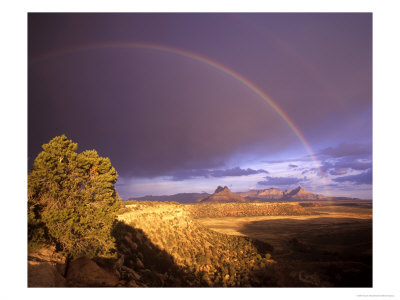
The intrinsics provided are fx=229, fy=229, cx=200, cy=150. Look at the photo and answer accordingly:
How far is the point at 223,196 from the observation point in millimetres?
152750

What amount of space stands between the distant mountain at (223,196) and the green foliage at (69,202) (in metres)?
131

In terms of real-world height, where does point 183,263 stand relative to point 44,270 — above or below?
below

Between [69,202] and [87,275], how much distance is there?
15.8ft

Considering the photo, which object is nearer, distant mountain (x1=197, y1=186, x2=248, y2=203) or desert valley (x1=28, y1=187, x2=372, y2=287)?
desert valley (x1=28, y1=187, x2=372, y2=287)

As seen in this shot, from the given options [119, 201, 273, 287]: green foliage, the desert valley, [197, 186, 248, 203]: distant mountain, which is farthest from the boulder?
[197, 186, 248, 203]: distant mountain

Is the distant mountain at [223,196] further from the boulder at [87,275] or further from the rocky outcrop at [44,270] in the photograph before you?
the rocky outcrop at [44,270]

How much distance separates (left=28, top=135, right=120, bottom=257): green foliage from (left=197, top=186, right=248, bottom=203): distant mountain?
431ft

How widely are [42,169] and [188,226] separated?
56.3 feet

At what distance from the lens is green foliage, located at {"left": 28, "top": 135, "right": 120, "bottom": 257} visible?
14.4 metres

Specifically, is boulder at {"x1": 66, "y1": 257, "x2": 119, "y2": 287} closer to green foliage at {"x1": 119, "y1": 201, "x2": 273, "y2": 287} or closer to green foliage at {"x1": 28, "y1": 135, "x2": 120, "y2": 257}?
green foliage at {"x1": 28, "y1": 135, "x2": 120, "y2": 257}

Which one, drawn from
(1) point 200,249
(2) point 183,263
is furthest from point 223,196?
(2) point 183,263

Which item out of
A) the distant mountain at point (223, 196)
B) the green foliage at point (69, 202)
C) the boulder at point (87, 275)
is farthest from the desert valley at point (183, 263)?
the distant mountain at point (223, 196)

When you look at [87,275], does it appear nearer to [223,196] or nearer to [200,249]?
[200,249]

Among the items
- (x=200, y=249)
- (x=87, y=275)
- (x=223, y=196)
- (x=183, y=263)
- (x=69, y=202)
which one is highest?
(x=69, y=202)
